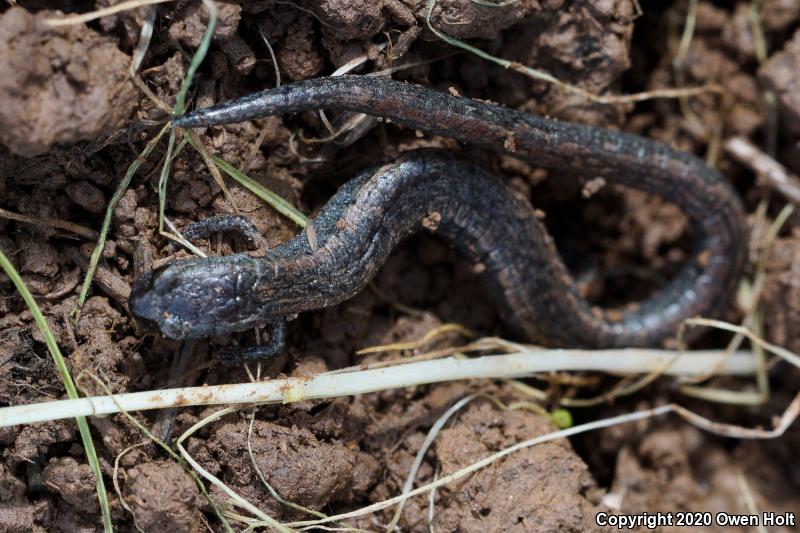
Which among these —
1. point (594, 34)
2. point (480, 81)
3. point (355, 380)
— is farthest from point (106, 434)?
point (594, 34)

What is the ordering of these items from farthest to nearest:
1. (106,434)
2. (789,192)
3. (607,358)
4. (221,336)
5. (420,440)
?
(789,192), (607,358), (420,440), (221,336), (106,434)

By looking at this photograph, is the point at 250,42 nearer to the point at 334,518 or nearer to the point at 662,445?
the point at 334,518

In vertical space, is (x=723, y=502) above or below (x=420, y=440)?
below

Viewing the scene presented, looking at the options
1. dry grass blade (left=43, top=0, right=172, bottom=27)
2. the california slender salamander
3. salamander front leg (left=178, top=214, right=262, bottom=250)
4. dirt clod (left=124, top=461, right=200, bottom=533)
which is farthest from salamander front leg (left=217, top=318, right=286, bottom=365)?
dry grass blade (left=43, top=0, right=172, bottom=27)

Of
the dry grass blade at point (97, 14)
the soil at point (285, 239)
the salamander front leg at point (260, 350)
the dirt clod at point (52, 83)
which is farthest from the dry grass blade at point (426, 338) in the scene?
the dry grass blade at point (97, 14)

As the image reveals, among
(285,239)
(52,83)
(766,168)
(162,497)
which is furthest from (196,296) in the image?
(766,168)

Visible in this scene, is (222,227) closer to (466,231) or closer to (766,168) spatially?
(466,231)

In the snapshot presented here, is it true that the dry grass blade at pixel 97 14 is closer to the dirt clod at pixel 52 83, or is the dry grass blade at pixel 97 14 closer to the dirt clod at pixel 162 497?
the dirt clod at pixel 52 83
